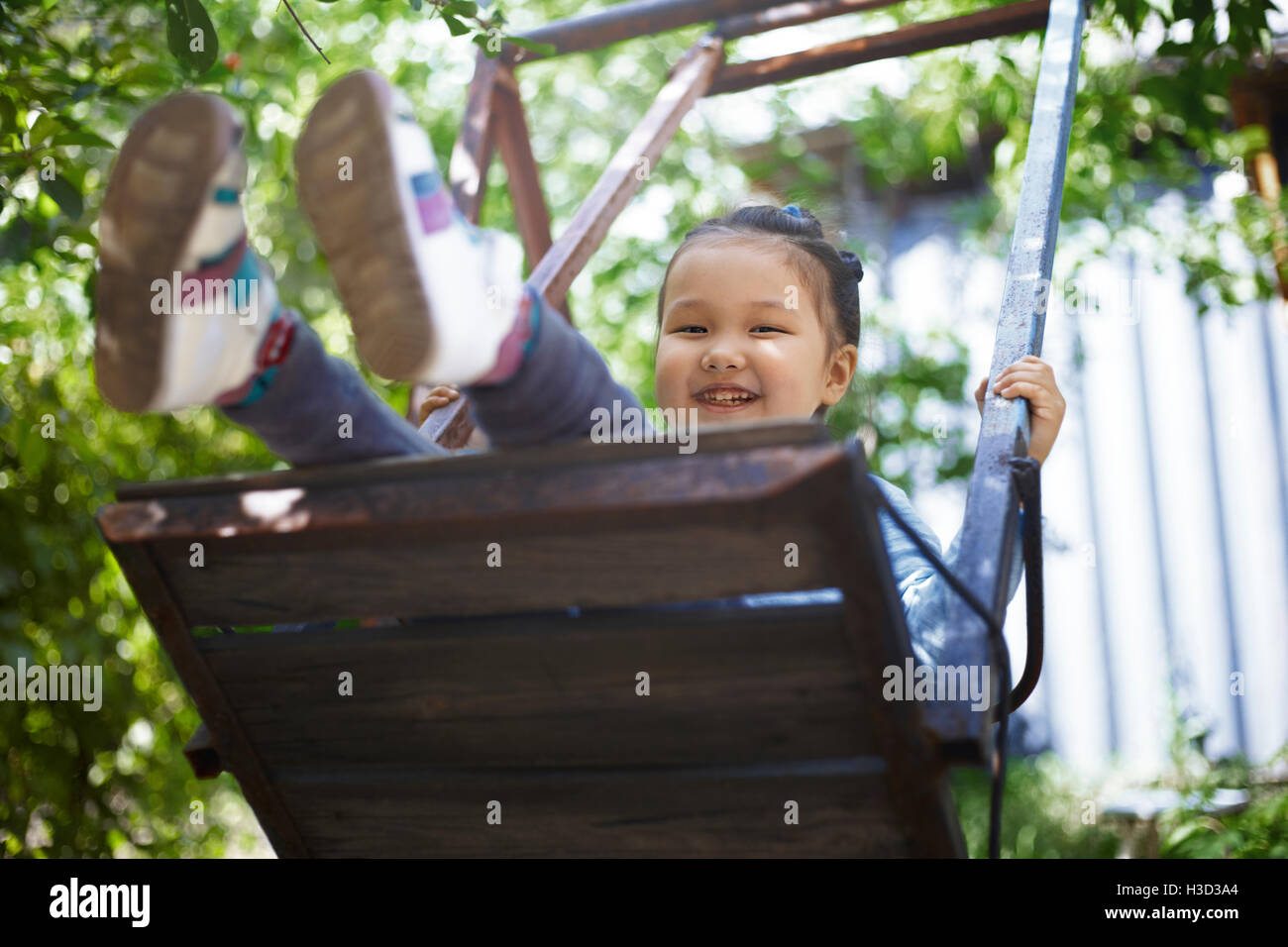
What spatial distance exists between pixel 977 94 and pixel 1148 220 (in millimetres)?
679

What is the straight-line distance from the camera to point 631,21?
93.5 inches

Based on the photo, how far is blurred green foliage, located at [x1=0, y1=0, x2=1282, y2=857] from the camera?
2.18 metres

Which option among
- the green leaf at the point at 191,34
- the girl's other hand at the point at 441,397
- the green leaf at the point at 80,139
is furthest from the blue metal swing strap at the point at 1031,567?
the green leaf at the point at 80,139

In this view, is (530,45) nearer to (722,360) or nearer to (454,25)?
(454,25)

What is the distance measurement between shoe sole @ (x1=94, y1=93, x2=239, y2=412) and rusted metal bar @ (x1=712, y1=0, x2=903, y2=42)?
166 centimetres

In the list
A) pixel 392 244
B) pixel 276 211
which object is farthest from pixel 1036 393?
pixel 276 211

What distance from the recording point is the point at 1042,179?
1604 millimetres

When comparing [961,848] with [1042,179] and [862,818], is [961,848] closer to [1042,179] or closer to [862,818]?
[862,818]

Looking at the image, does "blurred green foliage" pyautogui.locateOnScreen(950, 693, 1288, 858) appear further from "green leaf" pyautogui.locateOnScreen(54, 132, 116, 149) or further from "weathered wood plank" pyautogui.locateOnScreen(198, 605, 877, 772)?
"green leaf" pyautogui.locateOnScreen(54, 132, 116, 149)

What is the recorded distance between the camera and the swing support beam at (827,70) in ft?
3.73

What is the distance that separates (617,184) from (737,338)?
469 mm

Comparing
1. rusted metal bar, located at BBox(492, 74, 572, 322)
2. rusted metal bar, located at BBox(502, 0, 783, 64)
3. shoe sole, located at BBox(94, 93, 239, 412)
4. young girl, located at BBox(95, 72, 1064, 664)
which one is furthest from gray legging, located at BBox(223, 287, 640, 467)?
rusted metal bar, located at BBox(502, 0, 783, 64)

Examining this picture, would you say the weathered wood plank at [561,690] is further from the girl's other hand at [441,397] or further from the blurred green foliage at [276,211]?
the blurred green foliage at [276,211]
